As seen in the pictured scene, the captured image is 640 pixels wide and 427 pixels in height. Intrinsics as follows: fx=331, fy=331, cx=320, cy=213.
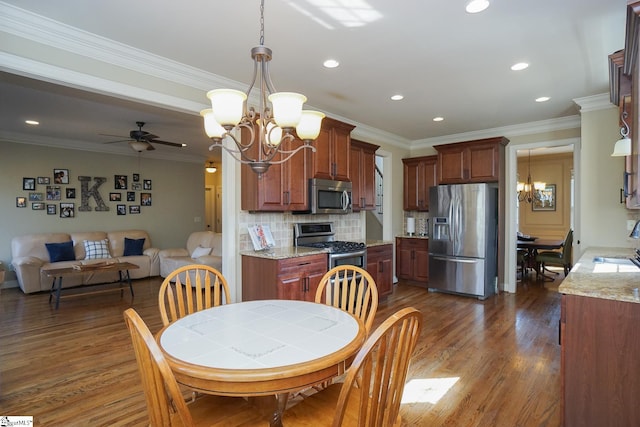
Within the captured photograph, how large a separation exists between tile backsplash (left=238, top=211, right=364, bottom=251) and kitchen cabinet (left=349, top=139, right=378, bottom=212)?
34 centimetres

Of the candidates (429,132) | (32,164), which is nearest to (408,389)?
(429,132)

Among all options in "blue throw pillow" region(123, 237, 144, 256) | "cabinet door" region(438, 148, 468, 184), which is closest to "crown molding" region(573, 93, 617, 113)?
"cabinet door" region(438, 148, 468, 184)

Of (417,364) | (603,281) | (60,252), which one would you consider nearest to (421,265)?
(417,364)

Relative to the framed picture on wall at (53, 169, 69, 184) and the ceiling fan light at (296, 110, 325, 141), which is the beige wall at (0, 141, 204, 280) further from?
the ceiling fan light at (296, 110, 325, 141)

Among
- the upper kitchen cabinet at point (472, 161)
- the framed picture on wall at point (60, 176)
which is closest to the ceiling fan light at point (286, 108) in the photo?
the upper kitchen cabinet at point (472, 161)

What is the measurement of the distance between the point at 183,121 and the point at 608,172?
553cm

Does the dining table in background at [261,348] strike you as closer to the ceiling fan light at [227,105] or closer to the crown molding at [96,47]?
the ceiling fan light at [227,105]

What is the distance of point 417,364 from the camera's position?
2811mm

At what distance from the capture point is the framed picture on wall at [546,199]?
797 centimetres

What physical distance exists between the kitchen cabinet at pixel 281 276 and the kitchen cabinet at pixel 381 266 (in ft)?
3.38

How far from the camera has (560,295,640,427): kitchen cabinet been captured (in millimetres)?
1649

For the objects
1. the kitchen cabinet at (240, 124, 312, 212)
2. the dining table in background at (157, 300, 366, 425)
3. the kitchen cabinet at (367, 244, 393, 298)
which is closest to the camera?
the dining table in background at (157, 300, 366, 425)

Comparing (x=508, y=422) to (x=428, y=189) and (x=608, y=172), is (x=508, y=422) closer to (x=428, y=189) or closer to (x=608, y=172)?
(x=608, y=172)

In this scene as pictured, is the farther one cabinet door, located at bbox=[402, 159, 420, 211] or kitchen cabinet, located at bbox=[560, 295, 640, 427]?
cabinet door, located at bbox=[402, 159, 420, 211]
